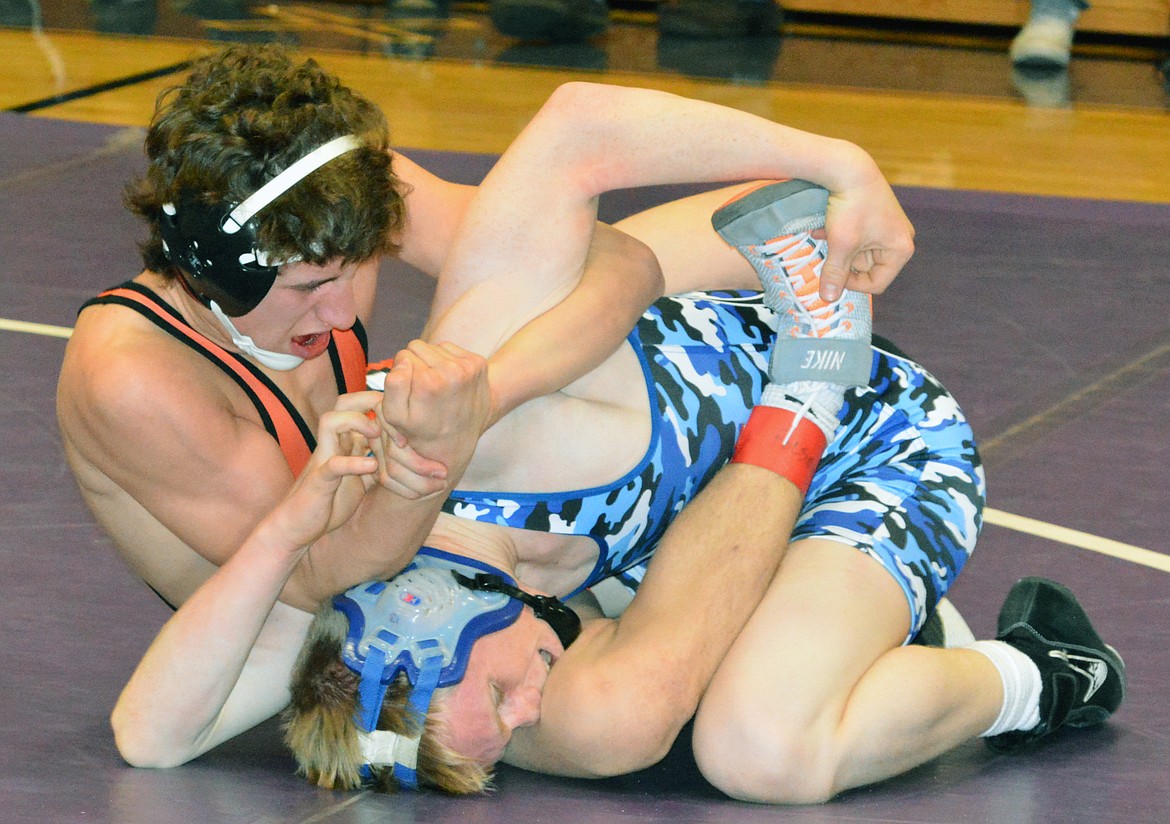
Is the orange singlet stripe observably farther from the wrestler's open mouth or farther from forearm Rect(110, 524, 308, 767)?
forearm Rect(110, 524, 308, 767)

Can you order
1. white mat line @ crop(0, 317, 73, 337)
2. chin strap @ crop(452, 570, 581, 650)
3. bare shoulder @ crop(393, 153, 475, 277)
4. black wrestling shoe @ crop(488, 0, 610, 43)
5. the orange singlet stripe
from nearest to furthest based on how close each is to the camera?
chin strap @ crop(452, 570, 581, 650)
the orange singlet stripe
bare shoulder @ crop(393, 153, 475, 277)
white mat line @ crop(0, 317, 73, 337)
black wrestling shoe @ crop(488, 0, 610, 43)

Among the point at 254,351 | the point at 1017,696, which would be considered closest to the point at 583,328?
the point at 254,351

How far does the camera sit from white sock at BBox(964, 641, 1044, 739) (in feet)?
7.11

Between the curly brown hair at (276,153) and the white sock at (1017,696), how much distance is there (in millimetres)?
1041

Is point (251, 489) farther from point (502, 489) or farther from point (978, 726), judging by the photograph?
point (978, 726)

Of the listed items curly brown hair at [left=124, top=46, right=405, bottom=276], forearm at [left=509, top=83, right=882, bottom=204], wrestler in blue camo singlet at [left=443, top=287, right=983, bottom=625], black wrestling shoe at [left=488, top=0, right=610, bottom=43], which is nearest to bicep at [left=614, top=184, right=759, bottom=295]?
wrestler in blue camo singlet at [left=443, top=287, right=983, bottom=625]

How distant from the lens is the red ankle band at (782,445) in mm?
2219

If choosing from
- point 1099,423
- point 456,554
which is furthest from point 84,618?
point 1099,423

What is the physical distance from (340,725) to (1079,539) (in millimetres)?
1420

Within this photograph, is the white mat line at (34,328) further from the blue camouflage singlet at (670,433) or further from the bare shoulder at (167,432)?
the blue camouflage singlet at (670,433)

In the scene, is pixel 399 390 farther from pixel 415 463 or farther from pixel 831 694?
pixel 831 694

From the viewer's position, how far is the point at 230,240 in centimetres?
188

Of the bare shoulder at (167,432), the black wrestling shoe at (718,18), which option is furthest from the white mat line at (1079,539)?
the black wrestling shoe at (718,18)

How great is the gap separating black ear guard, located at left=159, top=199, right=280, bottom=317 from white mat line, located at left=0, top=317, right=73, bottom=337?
1718 millimetres
